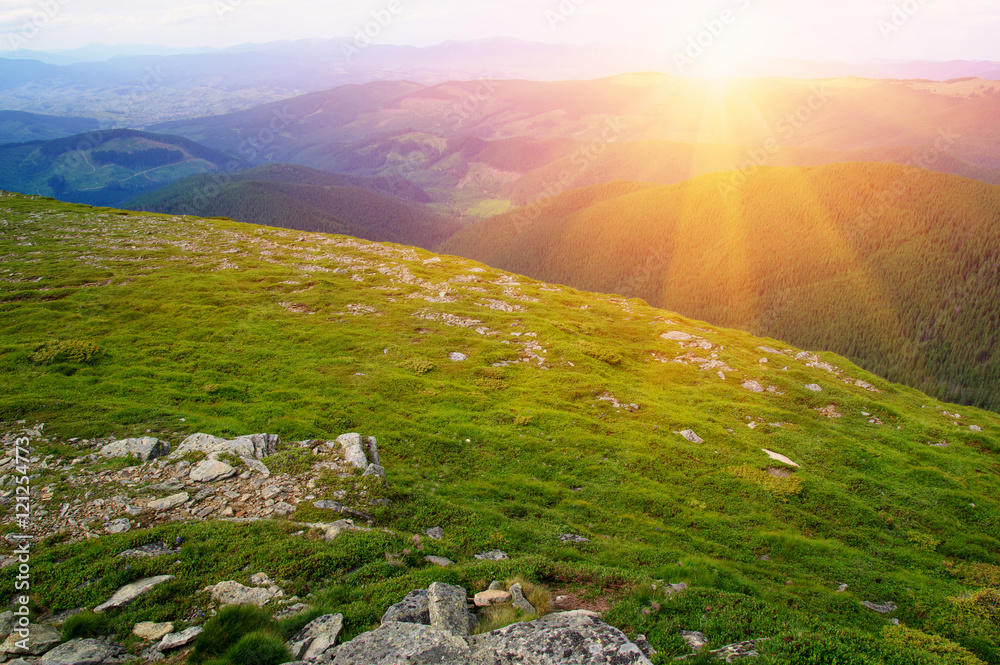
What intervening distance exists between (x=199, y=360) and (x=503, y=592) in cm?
2933

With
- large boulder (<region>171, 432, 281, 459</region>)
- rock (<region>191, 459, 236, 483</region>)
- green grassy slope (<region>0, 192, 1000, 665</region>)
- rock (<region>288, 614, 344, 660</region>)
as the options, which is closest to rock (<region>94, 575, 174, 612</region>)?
green grassy slope (<region>0, 192, 1000, 665</region>)

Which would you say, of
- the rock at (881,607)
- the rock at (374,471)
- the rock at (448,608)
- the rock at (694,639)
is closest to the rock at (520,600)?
the rock at (448,608)

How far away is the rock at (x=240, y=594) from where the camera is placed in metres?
11.9

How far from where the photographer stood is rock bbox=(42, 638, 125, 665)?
9.48 metres

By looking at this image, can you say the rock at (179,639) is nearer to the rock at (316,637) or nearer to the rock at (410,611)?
the rock at (316,637)

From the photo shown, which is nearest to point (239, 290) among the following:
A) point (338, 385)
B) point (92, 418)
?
point (338, 385)

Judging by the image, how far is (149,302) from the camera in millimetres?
41906

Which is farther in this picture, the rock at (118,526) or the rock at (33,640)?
the rock at (118,526)

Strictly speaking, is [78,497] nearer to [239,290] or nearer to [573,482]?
[573,482]

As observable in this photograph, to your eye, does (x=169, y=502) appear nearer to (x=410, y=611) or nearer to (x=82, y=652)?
(x=82, y=652)

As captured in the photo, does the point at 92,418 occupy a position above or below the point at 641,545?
above

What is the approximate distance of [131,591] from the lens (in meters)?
11.8

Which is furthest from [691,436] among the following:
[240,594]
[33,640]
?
[33,640]

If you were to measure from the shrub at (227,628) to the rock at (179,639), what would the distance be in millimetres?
233
